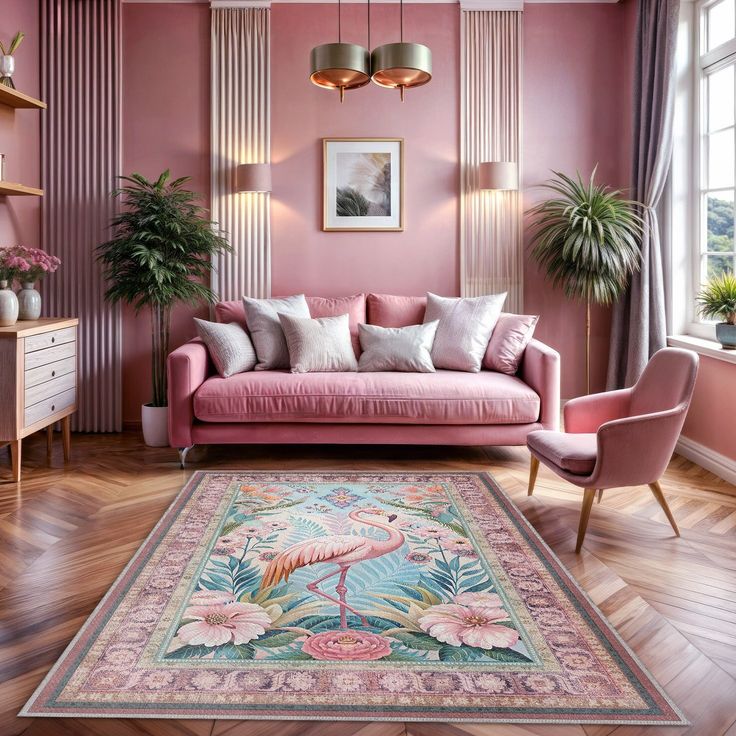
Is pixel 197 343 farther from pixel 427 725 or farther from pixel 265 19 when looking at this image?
pixel 427 725

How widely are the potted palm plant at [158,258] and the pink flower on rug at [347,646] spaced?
285 centimetres

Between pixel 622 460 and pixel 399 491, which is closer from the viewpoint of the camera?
pixel 622 460

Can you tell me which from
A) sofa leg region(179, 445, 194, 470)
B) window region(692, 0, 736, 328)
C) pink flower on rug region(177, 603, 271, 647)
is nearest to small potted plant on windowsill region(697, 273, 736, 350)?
window region(692, 0, 736, 328)

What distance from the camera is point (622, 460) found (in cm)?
284

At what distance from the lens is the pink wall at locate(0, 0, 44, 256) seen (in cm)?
452

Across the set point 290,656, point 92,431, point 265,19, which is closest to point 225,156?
point 265,19

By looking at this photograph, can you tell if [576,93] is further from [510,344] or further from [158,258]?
[158,258]

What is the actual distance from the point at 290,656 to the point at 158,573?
32.5 inches

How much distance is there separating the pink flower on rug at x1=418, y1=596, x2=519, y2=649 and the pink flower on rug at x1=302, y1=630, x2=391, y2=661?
0.18 m

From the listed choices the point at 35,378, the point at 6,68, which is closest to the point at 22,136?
the point at 6,68

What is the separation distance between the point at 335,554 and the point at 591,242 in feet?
9.34

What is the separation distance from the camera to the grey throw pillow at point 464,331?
448cm

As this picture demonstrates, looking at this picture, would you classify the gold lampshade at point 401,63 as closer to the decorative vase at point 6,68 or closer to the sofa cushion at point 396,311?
the sofa cushion at point 396,311

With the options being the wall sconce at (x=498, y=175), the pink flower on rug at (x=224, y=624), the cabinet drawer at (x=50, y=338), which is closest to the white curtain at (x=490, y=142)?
the wall sconce at (x=498, y=175)
